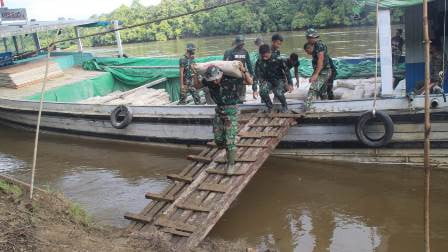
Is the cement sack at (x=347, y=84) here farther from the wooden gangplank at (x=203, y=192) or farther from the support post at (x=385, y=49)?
the wooden gangplank at (x=203, y=192)

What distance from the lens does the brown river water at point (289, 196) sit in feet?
16.6

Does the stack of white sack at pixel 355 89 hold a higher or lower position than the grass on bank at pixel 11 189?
higher

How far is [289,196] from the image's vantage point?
6242 millimetres

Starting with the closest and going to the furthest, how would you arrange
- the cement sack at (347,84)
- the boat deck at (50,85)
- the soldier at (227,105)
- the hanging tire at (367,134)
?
the soldier at (227,105), the hanging tire at (367,134), the cement sack at (347,84), the boat deck at (50,85)

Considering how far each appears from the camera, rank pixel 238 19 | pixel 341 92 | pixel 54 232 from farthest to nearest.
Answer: pixel 238 19 → pixel 341 92 → pixel 54 232

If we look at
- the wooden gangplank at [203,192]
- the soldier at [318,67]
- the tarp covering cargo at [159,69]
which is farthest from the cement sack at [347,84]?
the wooden gangplank at [203,192]

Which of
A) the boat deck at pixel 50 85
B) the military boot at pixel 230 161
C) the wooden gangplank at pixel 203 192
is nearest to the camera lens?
the wooden gangplank at pixel 203 192

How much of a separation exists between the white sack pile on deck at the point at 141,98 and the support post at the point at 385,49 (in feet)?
16.1

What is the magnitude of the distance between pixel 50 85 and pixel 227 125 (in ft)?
22.9

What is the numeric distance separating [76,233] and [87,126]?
5624 millimetres

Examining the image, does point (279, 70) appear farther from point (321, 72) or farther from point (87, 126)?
point (87, 126)

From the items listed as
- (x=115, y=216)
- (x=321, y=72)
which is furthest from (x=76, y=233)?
(x=321, y=72)

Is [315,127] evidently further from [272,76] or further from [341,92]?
[341,92]

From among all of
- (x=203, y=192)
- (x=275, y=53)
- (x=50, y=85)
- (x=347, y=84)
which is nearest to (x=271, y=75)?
(x=275, y=53)
